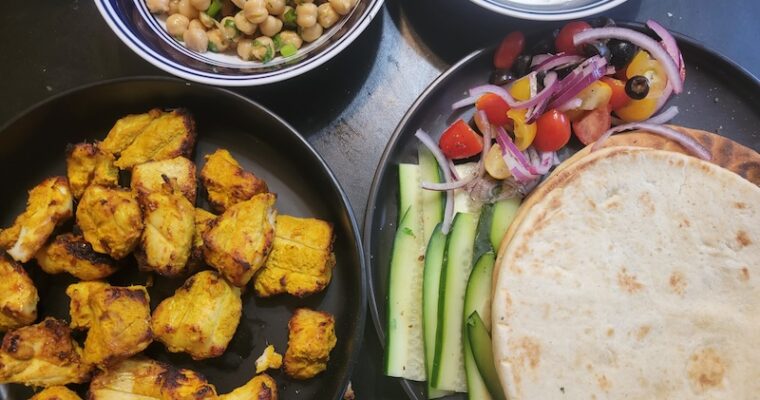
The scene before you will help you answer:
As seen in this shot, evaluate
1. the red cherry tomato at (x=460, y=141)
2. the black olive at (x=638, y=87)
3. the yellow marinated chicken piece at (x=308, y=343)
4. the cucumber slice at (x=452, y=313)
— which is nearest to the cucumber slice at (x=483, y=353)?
the cucumber slice at (x=452, y=313)

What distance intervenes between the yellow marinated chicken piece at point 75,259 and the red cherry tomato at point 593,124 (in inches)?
65.3

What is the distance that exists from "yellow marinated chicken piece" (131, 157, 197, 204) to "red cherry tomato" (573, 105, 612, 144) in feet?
4.47

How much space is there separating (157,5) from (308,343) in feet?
4.21

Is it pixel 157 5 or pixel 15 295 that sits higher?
pixel 157 5

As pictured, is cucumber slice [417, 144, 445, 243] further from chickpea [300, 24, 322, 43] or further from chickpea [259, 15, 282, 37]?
chickpea [259, 15, 282, 37]

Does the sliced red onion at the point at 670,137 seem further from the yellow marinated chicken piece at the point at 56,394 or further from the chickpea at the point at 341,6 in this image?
the yellow marinated chicken piece at the point at 56,394

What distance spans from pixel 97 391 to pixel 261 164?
0.90m

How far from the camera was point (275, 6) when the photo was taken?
7.03 feet

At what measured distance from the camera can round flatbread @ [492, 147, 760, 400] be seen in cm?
193

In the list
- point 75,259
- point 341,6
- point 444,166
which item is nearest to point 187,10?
point 341,6

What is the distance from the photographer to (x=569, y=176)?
78.7 inches

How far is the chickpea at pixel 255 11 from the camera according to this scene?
2092 millimetres

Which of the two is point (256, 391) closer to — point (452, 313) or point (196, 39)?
point (452, 313)

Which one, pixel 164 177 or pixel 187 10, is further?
pixel 187 10
